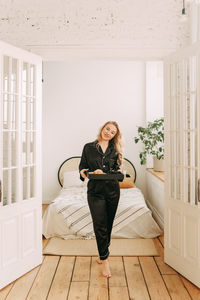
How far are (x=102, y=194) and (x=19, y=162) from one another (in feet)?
3.04

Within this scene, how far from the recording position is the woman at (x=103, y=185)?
10.3 ft

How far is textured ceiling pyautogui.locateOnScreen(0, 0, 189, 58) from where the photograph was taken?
343 cm

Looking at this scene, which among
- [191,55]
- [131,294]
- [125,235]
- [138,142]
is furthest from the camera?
[138,142]

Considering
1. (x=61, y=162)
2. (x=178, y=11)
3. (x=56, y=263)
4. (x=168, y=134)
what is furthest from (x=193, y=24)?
(x=61, y=162)

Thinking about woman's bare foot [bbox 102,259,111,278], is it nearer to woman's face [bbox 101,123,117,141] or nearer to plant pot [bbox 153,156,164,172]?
woman's face [bbox 101,123,117,141]

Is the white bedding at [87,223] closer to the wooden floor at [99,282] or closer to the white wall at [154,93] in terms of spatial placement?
the wooden floor at [99,282]

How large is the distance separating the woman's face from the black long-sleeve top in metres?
0.11

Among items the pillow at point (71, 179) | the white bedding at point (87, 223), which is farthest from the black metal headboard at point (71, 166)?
the white bedding at point (87, 223)

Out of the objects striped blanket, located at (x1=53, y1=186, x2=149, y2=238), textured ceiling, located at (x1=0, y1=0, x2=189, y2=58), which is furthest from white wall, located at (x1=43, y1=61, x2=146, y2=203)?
textured ceiling, located at (x1=0, y1=0, x2=189, y2=58)

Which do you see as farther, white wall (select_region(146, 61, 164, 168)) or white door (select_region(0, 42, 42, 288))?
white wall (select_region(146, 61, 164, 168))

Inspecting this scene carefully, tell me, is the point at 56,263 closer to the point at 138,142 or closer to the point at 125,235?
the point at 125,235

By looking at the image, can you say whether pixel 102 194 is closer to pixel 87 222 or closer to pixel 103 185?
pixel 103 185

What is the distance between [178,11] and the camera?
3439 mm

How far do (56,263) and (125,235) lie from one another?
122cm
